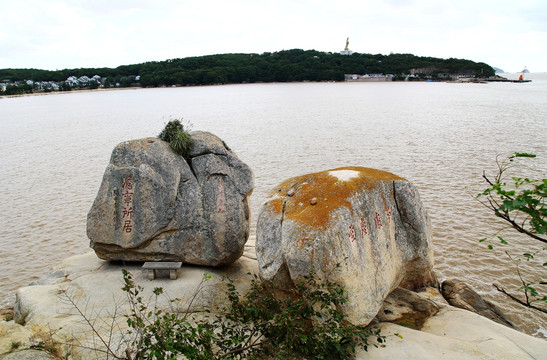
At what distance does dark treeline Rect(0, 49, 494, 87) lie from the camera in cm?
15988

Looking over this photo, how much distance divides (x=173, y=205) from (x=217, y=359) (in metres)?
5.17

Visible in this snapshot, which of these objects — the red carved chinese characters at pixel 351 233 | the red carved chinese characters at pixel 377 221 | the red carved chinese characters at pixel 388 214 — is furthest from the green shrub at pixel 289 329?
the red carved chinese characters at pixel 388 214

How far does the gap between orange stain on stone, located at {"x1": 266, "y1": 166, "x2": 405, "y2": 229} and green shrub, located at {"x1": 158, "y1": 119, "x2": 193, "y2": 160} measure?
3.04 m

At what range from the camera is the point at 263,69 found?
165000 millimetres

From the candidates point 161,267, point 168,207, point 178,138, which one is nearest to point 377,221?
point 168,207

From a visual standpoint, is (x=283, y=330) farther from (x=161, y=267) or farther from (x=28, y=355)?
(x=161, y=267)

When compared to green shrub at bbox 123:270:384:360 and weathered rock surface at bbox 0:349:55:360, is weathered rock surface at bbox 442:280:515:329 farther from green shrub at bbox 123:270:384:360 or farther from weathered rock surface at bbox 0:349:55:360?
weathered rock surface at bbox 0:349:55:360

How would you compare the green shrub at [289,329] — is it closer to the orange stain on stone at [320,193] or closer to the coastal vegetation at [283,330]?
the coastal vegetation at [283,330]

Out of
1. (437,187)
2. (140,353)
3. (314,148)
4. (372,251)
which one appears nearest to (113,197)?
(140,353)

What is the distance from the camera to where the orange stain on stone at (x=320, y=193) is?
25.5 feet

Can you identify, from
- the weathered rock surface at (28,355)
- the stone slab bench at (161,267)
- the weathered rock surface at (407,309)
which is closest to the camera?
the weathered rock surface at (28,355)

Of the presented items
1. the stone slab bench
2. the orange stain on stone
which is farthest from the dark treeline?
the orange stain on stone

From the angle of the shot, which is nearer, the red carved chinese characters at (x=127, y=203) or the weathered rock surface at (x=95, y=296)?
the weathered rock surface at (x=95, y=296)

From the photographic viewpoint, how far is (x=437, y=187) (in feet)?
64.2
